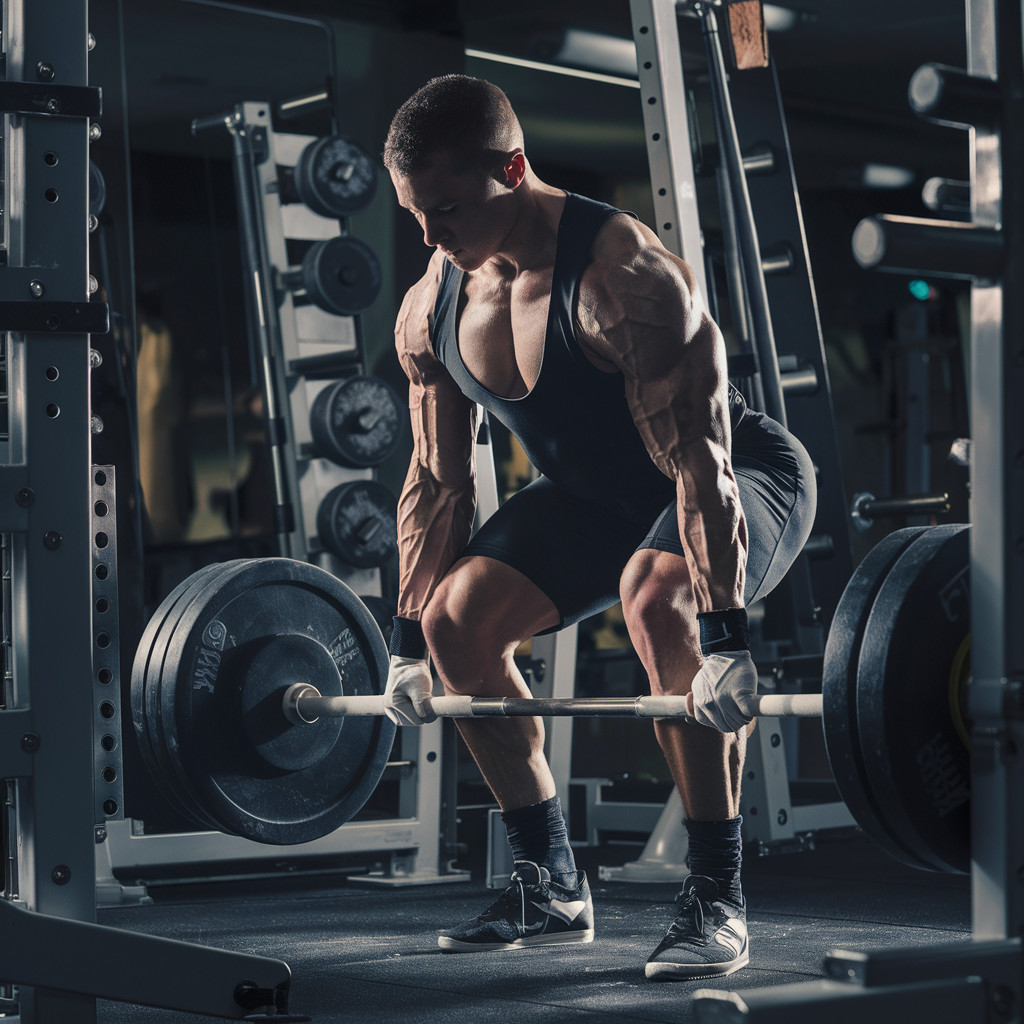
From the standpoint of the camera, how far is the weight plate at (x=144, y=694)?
265 centimetres

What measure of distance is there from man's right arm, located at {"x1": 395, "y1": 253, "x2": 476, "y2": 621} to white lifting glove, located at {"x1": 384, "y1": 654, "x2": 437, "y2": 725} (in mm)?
103

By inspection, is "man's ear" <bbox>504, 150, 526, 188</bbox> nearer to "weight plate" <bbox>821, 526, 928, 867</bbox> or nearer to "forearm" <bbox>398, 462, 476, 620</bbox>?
"forearm" <bbox>398, 462, 476, 620</bbox>

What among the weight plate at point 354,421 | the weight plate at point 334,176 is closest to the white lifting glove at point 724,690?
the weight plate at point 354,421

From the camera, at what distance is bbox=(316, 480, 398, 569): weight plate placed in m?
4.10

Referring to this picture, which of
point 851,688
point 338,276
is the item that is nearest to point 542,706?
point 851,688

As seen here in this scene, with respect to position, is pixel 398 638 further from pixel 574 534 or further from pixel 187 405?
pixel 187 405

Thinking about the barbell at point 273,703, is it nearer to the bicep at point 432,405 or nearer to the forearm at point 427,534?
the forearm at point 427,534

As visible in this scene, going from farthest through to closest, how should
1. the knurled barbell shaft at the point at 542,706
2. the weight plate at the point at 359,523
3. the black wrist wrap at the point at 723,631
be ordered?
the weight plate at the point at 359,523 → the black wrist wrap at the point at 723,631 → the knurled barbell shaft at the point at 542,706

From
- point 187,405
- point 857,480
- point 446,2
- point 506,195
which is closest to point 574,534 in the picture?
point 506,195

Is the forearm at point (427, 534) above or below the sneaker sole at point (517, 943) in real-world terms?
above

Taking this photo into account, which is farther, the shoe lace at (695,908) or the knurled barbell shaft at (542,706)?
the shoe lace at (695,908)

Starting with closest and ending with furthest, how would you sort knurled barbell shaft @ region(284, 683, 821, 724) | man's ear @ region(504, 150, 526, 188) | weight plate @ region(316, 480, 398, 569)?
knurled barbell shaft @ region(284, 683, 821, 724) → man's ear @ region(504, 150, 526, 188) → weight plate @ region(316, 480, 398, 569)

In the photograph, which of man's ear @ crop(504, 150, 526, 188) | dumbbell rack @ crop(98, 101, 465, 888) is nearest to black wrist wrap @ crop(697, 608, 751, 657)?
man's ear @ crop(504, 150, 526, 188)

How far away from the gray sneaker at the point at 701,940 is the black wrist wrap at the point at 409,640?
62 cm
